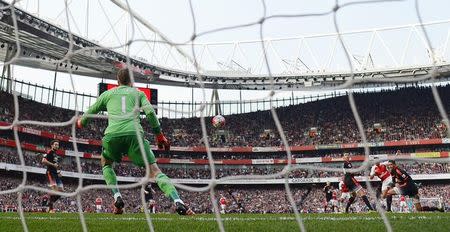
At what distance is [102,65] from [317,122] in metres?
17.5

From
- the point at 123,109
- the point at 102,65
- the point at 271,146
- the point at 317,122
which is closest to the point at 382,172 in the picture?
the point at 123,109

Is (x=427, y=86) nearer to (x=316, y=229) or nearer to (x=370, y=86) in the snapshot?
(x=370, y=86)

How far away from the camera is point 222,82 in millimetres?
37000

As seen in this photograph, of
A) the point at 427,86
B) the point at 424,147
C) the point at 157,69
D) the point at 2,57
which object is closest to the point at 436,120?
the point at 424,147

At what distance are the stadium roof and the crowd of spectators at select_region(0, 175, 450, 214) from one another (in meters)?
7.64

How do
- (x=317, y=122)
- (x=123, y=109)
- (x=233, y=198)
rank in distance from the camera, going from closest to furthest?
(x=123, y=109), (x=233, y=198), (x=317, y=122)

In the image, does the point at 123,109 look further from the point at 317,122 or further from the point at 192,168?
the point at 192,168

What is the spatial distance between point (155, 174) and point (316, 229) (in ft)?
6.92

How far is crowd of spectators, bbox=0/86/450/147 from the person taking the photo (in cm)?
3334

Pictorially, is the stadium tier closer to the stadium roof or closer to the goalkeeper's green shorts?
the stadium roof

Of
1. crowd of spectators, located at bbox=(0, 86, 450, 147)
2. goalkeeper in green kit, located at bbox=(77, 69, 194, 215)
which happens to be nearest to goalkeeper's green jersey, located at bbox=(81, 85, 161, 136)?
goalkeeper in green kit, located at bbox=(77, 69, 194, 215)

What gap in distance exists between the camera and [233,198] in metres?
35.2

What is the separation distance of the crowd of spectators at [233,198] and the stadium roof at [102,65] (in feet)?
25.1

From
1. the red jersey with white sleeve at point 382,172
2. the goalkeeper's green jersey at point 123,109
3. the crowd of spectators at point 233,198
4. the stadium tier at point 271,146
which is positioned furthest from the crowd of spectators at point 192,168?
the goalkeeper's green jersey at point 123,109
